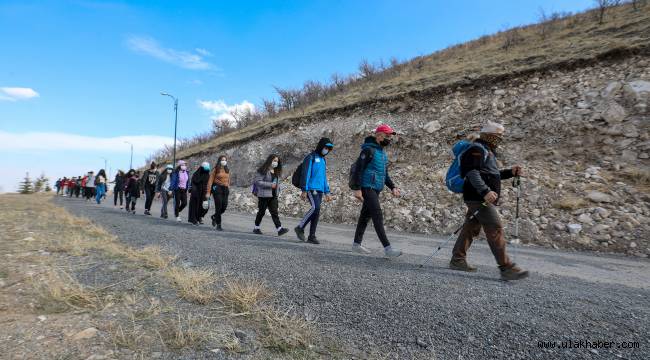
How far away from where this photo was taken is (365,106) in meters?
20.8

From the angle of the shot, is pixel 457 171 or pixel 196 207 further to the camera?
pixel 196 207

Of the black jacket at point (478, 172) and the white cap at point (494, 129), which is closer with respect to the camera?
the black jacket at point (478, 172)

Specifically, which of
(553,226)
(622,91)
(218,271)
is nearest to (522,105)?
(622,91)

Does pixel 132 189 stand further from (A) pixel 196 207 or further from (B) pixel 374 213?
(B) pixel 374 213

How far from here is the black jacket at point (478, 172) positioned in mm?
4148

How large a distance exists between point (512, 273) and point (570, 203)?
705cm

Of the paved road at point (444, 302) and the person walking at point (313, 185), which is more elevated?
the person walking at point (313, 185)

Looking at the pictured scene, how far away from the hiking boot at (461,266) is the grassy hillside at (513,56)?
1476 cm

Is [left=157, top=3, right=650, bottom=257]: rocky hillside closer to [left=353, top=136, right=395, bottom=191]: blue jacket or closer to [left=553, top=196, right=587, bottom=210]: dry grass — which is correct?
[left=553, top=196, right=587, bottom=210]: dry grass

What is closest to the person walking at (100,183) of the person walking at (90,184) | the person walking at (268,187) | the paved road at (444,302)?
the person walking at (90,184)

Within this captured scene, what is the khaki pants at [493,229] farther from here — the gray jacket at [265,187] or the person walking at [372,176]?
the gray jacket at [265,187]

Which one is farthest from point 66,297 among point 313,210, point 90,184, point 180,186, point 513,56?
point 90,184

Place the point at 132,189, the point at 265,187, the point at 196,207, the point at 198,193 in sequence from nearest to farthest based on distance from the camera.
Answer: the point at 265,187, the point at 196,207, the point at 198,193, the point at 132,189

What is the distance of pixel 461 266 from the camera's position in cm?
470
